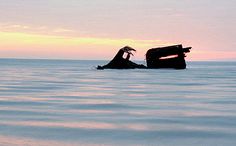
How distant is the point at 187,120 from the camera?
38.2ft

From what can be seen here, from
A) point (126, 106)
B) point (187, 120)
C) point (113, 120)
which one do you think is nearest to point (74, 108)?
point (126, 106)

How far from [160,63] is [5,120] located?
1562 inches

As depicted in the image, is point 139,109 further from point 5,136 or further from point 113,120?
point 5,136

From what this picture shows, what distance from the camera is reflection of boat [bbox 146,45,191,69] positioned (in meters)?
47.6

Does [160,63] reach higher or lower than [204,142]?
higher

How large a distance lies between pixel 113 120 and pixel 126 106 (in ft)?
12.2

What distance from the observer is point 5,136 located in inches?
349

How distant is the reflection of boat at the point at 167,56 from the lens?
4756cm

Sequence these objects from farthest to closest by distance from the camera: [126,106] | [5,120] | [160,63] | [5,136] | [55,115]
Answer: [160,63] → [126,106] → [55,115] → [5,120] → [5,136]

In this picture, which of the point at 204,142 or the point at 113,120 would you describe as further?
the point at 113,120

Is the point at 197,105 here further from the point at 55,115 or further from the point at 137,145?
the point at 137,145

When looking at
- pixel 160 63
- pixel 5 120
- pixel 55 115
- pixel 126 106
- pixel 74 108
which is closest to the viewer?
pixel 5 120

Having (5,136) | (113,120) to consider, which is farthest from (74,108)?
(5,136)

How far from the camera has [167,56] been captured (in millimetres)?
48438
